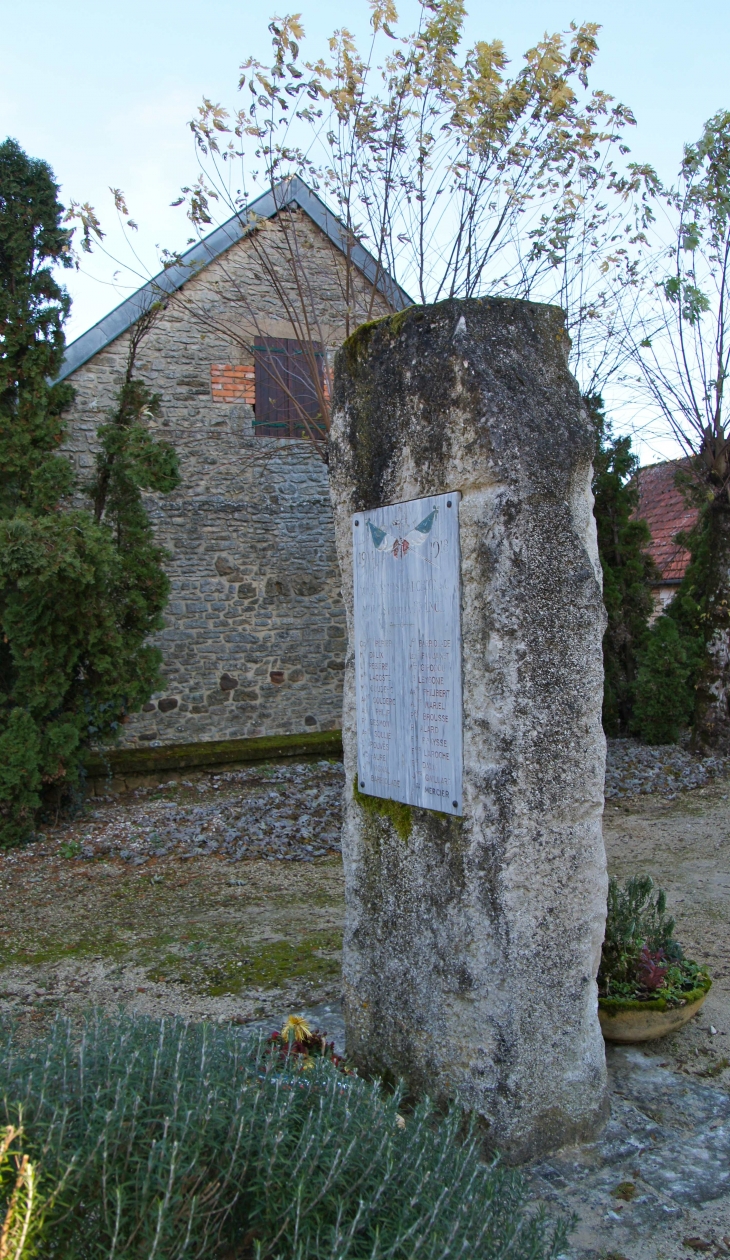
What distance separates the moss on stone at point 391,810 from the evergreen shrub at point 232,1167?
94 cm

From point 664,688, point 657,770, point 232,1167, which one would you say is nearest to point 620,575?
point 664,688

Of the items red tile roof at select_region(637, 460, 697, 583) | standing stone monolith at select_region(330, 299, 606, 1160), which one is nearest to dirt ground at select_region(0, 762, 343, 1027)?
standing stone monolith at select_region(330, 299, 606, 1160)

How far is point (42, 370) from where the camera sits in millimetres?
7992

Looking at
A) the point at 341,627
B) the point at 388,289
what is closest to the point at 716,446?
the point at 388,289

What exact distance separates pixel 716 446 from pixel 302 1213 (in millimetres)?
9393

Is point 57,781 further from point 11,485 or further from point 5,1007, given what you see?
point 5,1007

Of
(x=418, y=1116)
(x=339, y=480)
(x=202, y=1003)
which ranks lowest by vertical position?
(x=202, y=1003)

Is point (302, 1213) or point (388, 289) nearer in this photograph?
point (302, 1213)

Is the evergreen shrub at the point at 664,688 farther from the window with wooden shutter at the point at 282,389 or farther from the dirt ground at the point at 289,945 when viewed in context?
the window with wooden shutter at the point at 282,389

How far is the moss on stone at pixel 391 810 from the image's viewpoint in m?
3.00

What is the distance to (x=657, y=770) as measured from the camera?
31.5 ft

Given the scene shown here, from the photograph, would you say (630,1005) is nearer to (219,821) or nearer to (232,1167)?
(232,1167)

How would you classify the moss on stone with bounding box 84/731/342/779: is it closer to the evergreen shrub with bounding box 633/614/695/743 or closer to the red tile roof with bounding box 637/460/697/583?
the evergreen shrub with bounding box 633/614/695/743

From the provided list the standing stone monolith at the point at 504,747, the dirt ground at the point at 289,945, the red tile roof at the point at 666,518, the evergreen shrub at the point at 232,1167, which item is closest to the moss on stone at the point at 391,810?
the standing stone monolith at the point at 504,747
